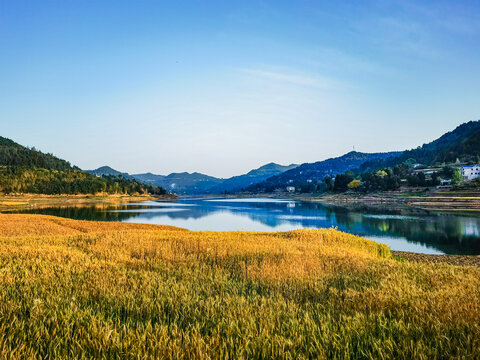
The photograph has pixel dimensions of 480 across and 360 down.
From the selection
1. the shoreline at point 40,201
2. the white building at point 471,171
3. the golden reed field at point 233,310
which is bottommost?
the shoreline at point 40,201

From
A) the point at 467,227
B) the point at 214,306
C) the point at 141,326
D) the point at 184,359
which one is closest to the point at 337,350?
the point at 184,359

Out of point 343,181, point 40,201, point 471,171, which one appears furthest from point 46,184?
point 471,171

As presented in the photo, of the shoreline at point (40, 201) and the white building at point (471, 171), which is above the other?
the white building at point (471, 171)

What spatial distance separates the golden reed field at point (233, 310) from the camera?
3.85 metres

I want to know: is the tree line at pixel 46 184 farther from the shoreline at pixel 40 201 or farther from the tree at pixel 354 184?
the tree at pixel 354 184

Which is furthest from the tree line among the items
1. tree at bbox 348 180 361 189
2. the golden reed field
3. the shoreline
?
the golden reed field

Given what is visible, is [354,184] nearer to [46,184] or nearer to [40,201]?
[40,201]

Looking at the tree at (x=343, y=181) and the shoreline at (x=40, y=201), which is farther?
the tree at (x=343, y=181)

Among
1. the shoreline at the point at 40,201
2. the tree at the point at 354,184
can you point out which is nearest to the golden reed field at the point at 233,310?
the shoreline at the point at 40,201

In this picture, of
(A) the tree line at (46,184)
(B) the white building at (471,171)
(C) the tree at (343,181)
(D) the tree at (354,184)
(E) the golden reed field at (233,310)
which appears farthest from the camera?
(C) the tree at (343,181)

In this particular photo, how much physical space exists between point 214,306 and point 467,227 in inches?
1867

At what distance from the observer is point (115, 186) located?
18400 centimetres

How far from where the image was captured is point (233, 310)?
518cm

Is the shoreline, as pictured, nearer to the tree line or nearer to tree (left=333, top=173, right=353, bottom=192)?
the tree line
